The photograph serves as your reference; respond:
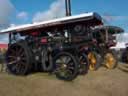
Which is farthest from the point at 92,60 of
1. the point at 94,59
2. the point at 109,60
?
the point at 109,60

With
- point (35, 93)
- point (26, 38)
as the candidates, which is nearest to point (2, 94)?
point (35, 93)

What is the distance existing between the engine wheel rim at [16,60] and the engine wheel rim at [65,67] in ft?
4.51

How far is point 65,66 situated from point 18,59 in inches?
81.9

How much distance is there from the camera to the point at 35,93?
342 inches

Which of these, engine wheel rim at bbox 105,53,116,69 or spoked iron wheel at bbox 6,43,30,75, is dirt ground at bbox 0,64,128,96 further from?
engine wheel rim at bbox 105,53,116,69

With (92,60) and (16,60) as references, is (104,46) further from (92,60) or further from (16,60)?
(16,60)

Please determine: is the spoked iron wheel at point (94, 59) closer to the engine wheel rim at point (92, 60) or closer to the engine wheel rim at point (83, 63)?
the engine wheel rim at point (92, 60)

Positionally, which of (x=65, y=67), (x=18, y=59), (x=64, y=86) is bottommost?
(x=64, y=86)

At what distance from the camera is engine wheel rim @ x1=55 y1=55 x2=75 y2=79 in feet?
36.0

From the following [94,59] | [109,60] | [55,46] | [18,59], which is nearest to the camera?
[55,46]

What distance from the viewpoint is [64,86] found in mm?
9812

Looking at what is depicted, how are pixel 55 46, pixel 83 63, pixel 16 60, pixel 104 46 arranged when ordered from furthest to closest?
pixel 104 46 < pixel 83 63 < pixel 16 60 < pixel 55 46

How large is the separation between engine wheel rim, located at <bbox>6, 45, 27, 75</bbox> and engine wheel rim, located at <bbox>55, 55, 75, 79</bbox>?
4.51 feet

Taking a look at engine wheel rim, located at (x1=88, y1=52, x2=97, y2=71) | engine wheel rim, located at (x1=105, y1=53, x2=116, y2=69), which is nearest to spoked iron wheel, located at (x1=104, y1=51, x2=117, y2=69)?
engine wheel rim, located at (x1=105, y1=53, x2=116, y2=69)
